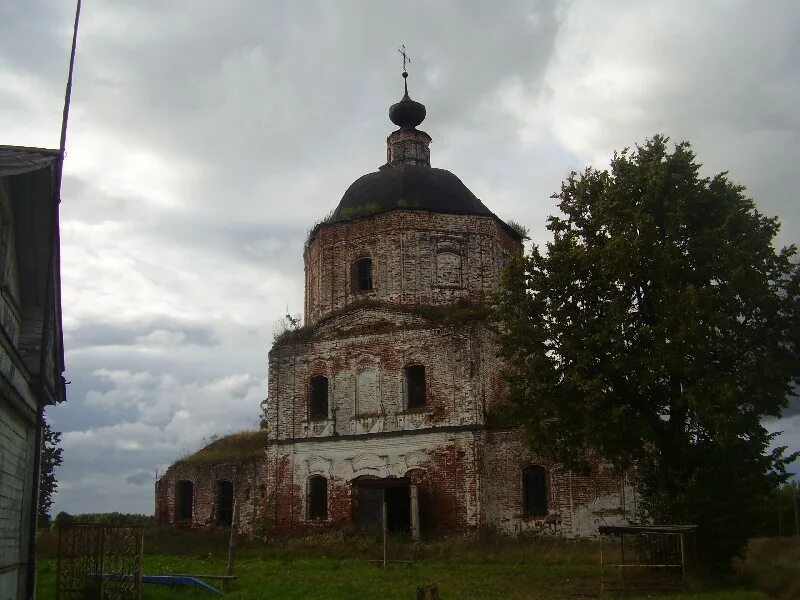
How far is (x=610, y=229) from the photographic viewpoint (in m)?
17.0

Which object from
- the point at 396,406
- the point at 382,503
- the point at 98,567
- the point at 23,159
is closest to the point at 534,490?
the point at 382,503

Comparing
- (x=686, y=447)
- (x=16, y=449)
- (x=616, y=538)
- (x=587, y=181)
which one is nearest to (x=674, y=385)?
(x=686, y=447)

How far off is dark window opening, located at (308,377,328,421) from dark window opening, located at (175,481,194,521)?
227 inches

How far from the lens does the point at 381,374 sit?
81.6ft

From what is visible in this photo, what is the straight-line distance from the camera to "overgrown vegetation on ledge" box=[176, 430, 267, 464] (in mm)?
27281

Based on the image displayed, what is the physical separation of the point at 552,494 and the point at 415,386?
5.19 metres

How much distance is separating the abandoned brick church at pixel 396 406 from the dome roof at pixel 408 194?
0.06 m

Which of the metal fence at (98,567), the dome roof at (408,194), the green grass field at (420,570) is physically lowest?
the green grass field at (420,570)

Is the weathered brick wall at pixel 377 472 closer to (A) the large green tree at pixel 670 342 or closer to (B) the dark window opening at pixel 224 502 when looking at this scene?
(B) the dark window opening at pixel 224 502

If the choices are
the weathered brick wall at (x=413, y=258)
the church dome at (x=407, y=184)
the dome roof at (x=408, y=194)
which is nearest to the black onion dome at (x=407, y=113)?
the church dome at (x=407, y=184)

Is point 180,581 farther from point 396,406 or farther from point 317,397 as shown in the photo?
point 317,397

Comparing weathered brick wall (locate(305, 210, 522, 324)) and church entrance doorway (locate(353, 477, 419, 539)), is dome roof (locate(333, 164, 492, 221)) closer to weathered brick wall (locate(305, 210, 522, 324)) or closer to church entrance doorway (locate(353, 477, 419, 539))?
weathered brick wall (locate(305, 210, 522, 324))

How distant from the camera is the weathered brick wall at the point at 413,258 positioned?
25.6 metres

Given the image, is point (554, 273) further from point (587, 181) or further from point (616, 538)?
point (616, 538)
